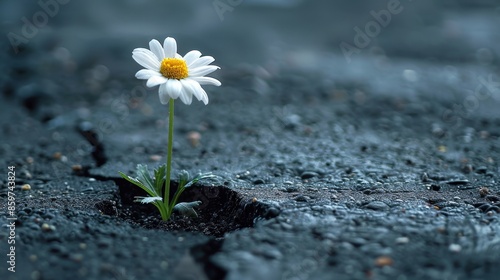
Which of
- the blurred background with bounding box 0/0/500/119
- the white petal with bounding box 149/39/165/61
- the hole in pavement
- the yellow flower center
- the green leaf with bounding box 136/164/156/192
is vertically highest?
the blurred background with bounding box 0/0/500/119

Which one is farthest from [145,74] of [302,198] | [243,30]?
[243,30]

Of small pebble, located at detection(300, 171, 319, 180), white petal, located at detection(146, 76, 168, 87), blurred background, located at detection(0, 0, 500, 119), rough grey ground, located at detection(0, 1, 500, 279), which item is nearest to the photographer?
rough grey ground, located at detection(0, 1, 500, 279)

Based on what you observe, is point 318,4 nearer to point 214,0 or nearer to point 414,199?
point 214,0

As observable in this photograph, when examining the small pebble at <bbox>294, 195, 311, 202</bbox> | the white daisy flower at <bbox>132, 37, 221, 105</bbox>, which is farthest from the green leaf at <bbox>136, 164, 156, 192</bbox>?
the small pebble at <bbox>294, 195, 311, 202</bbox>

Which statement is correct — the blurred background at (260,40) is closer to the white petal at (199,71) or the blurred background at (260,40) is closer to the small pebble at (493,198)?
the small pebble at (493,198)

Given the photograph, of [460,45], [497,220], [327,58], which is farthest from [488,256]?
[460,45]

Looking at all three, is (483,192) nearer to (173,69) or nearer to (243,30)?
(173,69)

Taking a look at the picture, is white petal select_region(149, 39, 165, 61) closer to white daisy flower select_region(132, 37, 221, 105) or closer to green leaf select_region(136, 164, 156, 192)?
white daisy flower select_region(132, 37, 221, 105)
